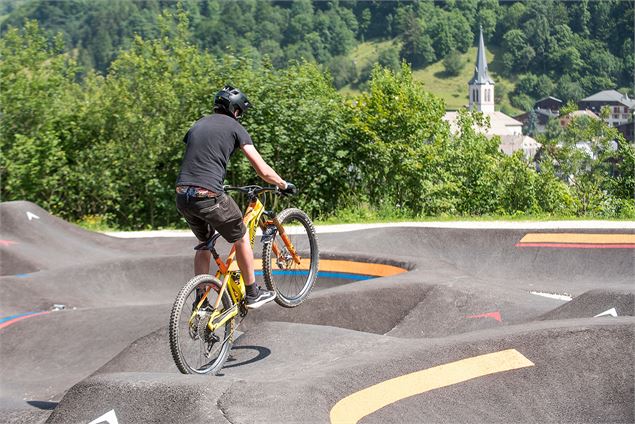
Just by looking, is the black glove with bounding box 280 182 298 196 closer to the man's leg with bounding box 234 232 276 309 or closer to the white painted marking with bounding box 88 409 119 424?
the man's leg with bounding box 234 232 276 309

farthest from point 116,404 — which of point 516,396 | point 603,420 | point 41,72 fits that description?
point 41,72

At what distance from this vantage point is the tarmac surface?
20.5 ft

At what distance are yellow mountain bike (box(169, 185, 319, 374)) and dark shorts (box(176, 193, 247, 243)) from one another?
20cm

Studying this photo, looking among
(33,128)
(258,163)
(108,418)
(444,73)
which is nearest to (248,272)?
(258,163)

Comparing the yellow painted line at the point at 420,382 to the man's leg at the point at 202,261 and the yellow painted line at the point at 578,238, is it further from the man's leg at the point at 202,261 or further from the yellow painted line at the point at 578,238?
the yellow painted line at the point at 578,238

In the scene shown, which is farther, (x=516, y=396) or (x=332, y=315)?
(x=332, y=315)

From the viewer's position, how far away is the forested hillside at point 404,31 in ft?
458

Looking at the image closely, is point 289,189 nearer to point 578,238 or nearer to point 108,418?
point 108,418

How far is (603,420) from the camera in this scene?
686 cm

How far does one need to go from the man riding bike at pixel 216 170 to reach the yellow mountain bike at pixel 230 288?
0.20 metres

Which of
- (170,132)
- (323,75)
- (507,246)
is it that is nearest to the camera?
(507,246)

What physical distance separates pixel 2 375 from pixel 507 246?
8.92 m

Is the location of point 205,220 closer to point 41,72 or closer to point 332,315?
point 332,315

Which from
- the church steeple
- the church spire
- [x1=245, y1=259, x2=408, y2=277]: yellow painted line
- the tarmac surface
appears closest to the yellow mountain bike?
the tarmac surface
